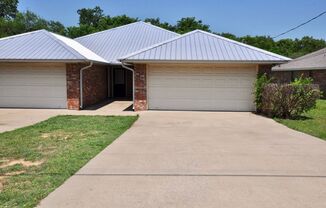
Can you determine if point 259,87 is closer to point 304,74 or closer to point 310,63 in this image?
point 310,63

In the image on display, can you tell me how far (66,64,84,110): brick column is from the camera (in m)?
16.7

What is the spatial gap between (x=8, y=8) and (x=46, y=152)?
6704 centimetres

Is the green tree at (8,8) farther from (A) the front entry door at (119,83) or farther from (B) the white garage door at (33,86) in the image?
(B) the white garage door at (33,86)

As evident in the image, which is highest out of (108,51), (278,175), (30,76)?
(108,51)

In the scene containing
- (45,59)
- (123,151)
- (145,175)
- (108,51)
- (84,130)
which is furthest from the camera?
(108,51)

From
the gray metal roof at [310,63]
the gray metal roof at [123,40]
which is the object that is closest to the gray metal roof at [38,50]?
the gray metal roof at [123,40]

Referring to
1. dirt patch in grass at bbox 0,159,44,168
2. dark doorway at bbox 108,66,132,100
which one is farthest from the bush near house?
dark doorway at bbox 108,66,132,100

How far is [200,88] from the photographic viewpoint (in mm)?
16703

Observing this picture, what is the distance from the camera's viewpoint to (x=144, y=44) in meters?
23.8

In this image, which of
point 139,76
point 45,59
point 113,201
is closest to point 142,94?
point 139,76

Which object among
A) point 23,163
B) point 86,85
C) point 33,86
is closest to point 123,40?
point 86,85

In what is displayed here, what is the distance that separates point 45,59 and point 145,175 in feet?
38.7

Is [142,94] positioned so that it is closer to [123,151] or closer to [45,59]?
[45,59]

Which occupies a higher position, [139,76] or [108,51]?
[108,51]
